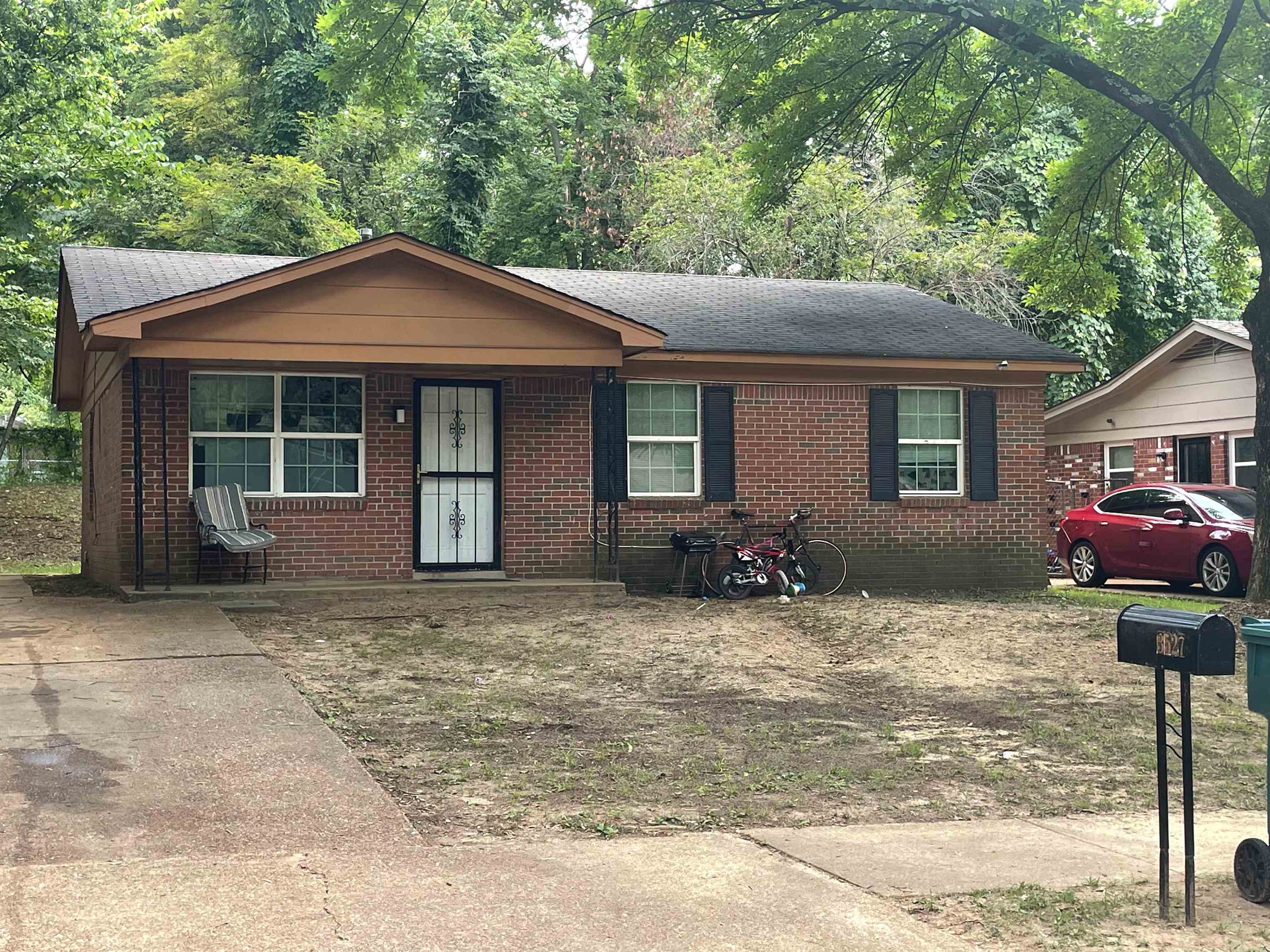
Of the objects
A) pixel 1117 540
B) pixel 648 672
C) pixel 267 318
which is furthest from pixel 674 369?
pixel 1117 540

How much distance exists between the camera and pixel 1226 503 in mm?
17000

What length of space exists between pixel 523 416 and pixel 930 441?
202 inches

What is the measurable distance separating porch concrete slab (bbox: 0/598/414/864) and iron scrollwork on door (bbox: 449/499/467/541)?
182 inches

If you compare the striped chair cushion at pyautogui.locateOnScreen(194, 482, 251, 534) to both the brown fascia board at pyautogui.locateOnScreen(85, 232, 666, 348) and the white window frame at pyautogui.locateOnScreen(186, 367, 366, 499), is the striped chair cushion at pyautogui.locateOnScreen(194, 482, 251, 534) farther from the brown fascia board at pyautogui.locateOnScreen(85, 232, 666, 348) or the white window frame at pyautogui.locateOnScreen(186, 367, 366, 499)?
Answer: the brown fascia board at pyautogui.locateOnScreen(85, 232, 666, 348)

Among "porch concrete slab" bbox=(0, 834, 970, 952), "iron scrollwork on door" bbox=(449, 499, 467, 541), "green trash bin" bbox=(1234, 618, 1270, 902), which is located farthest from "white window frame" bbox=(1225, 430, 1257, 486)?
"porch concrete slab" bbox=(0, 834, 970, 952)

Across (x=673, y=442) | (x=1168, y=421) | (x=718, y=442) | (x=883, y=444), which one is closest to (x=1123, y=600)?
(x=883, y=444)

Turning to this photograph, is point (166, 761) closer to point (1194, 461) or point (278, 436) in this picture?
point (278, 436)

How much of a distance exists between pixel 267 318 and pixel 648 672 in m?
5.59

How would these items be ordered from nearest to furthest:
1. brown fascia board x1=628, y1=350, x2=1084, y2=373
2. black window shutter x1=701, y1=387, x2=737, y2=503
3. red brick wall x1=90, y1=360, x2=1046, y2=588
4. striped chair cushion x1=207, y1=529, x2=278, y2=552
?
striped chair cushion x1=207, y1=529, x2=278, y2=552
red brick wall x1=90, y1=360, x2=1046, y2=588
brown fascia board x1=628, y1=350, x2=1084, y2=373
black window shutter x1=701, y1=387, x2=737, y2=503

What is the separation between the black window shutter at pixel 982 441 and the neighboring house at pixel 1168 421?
4955mm

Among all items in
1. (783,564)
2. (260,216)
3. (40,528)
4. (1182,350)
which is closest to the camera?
(783,564)

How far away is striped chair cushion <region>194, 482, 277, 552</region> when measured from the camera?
12938 mm

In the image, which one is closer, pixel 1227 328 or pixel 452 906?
pixel 452 906

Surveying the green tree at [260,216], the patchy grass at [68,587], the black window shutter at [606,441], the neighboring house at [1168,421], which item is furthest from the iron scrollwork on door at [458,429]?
the green tree at [260,216]
